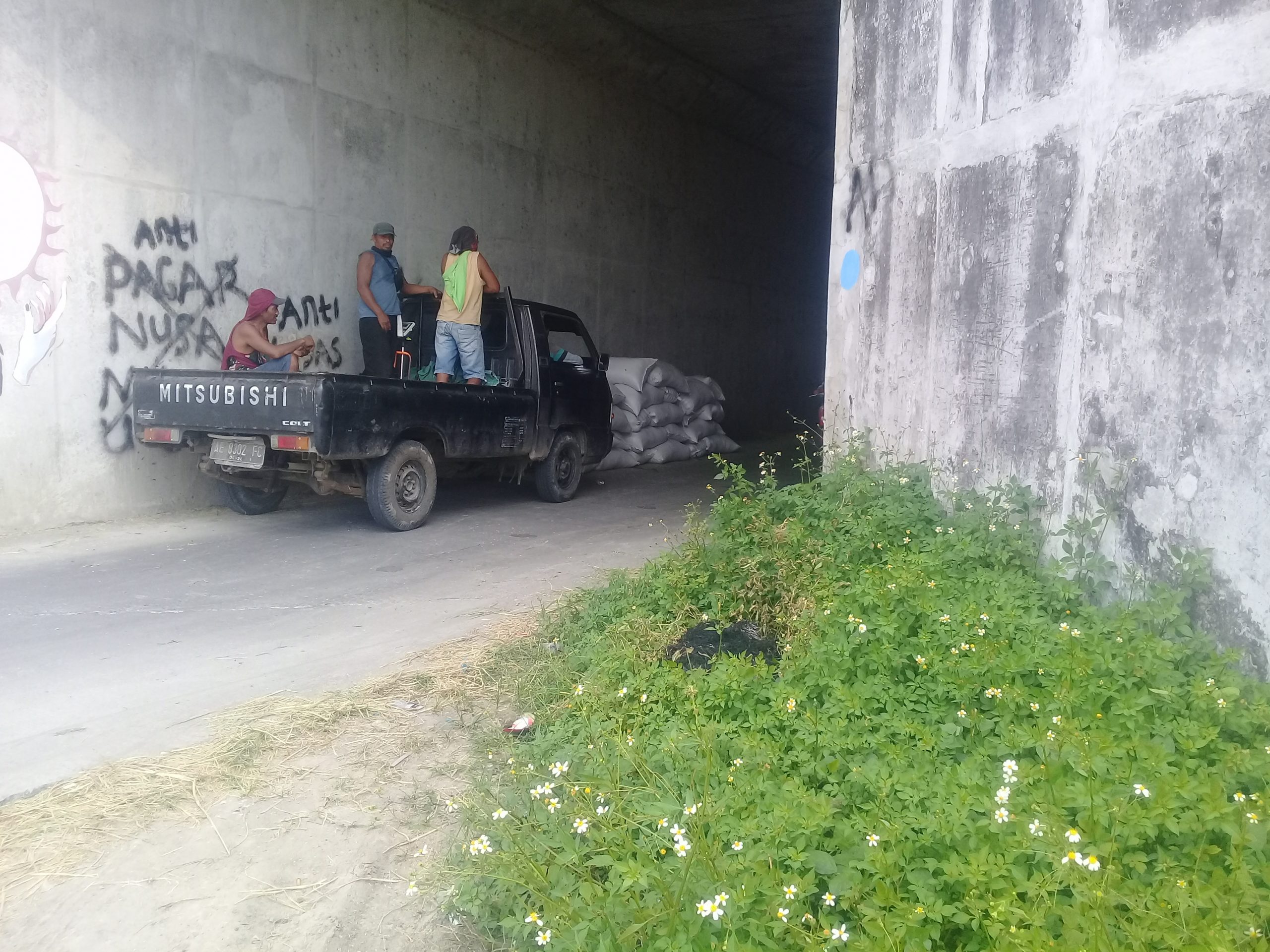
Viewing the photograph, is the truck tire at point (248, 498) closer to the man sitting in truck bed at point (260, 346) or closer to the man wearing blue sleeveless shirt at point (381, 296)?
the man sitting in truck bed at point (260, 346)

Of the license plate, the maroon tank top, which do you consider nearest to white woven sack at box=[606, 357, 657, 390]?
the maroon tank top

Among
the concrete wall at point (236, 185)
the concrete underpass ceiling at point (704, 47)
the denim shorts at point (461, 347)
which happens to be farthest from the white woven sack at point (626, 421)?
the concrete underpass ceiling at point (704, 47)

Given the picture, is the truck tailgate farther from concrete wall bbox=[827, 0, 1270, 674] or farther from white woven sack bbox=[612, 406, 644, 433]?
white woven sack bbox=[612, 406, 644, 433]

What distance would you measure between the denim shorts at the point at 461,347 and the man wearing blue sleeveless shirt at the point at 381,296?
0.95m

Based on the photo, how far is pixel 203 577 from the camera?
252 inches

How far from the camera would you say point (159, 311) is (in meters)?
8.37

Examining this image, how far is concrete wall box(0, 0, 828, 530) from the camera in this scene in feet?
24.6

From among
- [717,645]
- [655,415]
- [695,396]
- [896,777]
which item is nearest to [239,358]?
[717,645]

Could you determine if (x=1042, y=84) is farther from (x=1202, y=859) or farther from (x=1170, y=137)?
(x=1202, y=859)

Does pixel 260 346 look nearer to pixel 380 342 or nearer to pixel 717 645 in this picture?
pixel 380 342

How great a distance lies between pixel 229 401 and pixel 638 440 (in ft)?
22.9

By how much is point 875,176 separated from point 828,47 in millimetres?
9947

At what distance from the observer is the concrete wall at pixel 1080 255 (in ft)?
12.2

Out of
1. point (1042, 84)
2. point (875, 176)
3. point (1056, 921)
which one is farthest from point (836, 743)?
point (875, 176)
